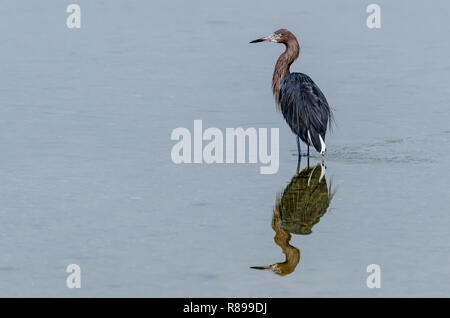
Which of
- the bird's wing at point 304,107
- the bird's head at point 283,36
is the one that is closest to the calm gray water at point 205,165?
the bird's wing at point 304,107

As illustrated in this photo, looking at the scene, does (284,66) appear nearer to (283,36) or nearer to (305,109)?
(283,36)

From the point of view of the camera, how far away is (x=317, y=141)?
1247 centimetres

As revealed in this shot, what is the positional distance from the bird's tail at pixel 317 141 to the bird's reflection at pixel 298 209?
7.3 inches

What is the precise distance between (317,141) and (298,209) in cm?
192

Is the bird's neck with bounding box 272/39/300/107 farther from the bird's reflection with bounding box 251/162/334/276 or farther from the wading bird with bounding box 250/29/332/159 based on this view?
the bird's reflection with bounding box 251/162/334/276

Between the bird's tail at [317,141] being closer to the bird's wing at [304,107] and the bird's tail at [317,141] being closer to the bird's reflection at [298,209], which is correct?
the bird's wing at [304,107]

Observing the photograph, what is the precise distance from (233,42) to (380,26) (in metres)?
2.85

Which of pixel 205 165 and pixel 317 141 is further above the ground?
pixel 317 141

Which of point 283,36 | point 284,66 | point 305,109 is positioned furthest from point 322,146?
point 283,36

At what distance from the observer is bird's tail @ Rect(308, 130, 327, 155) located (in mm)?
12359

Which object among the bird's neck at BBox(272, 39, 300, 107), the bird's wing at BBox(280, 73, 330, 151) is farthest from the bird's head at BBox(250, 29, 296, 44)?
the bird's wing at BBox(280, 73, 330, 151)

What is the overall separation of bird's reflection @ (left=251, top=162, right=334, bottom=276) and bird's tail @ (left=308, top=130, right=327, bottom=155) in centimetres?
19

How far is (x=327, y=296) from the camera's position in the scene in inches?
327

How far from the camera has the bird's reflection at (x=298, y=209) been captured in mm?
9219
